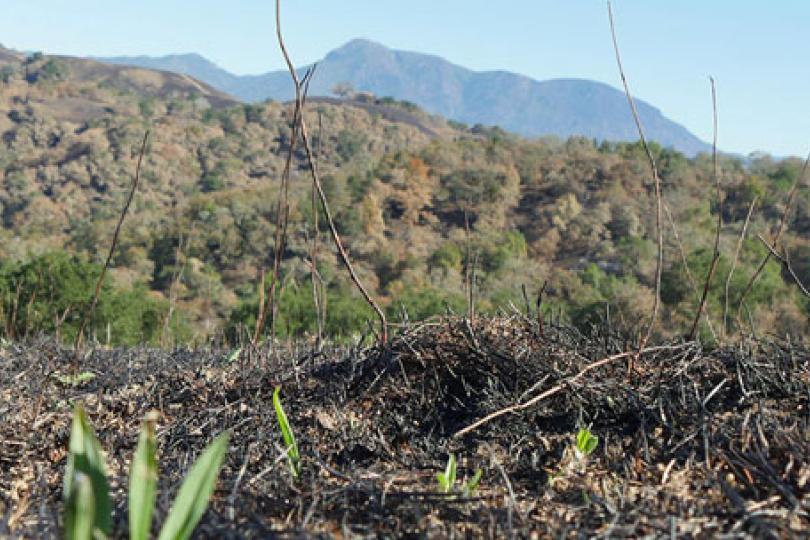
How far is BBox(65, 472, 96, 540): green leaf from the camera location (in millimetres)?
984

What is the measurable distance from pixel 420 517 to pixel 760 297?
25.5 meters

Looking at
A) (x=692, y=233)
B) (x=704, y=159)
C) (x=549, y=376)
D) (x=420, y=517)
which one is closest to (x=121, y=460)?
(x=420, y=517)

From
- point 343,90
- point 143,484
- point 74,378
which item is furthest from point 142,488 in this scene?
point 343,90

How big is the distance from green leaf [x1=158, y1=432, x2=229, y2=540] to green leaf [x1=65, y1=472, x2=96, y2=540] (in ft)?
0.44

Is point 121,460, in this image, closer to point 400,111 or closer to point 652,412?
point 652,412

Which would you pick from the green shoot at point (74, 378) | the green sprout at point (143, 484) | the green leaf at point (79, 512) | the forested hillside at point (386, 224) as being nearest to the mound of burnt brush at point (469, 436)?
the green shoot at point (74, 378)

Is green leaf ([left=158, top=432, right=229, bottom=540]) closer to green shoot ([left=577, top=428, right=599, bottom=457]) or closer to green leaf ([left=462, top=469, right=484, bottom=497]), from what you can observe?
green leaf ([left=462, top=469, right=484, bottom=497])

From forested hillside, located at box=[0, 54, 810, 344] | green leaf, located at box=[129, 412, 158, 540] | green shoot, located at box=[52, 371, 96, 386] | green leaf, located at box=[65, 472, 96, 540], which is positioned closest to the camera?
green leaf, located at box=[65, 472, 96, 540]

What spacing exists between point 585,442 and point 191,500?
3.22ft

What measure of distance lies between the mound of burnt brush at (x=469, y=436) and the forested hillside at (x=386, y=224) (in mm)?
13155

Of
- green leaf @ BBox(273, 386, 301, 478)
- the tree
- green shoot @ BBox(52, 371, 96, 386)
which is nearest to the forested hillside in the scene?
green shoot @ BBox(52, 371, 96, 386)

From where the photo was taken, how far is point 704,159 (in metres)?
48.4

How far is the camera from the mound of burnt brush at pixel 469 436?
1405 millimetres

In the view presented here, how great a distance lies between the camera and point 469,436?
1991mm
